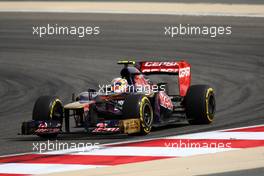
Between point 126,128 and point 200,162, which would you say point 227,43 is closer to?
point 126,128

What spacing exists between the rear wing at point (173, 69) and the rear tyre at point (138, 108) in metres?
1.90

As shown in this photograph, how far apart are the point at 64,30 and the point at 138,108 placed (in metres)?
19.6

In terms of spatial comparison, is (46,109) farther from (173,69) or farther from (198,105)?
(173,69)

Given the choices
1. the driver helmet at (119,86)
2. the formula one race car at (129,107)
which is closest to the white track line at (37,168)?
the formula one race car at (129,107)

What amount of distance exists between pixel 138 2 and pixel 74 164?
2943 centimetres

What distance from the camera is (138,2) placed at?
4019 cm

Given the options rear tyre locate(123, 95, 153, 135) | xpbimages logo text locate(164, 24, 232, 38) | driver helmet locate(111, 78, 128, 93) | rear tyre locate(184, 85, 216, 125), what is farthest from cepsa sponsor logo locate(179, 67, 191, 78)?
xpbimages logo text locate(164, 24, 232, 38)

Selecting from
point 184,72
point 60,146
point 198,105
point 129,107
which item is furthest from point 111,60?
point 60,146

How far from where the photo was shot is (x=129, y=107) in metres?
13.6

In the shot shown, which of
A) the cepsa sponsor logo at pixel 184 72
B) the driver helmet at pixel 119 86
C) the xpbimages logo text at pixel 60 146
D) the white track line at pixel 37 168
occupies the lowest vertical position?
the white track line at pixel 37 168

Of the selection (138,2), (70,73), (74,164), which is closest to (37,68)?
(70,73)

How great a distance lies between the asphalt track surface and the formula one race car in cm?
21

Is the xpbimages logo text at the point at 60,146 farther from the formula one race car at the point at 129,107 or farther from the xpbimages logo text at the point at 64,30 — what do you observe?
the xpbimages logo text at the point at 64,30

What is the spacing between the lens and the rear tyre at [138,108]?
1352cm
